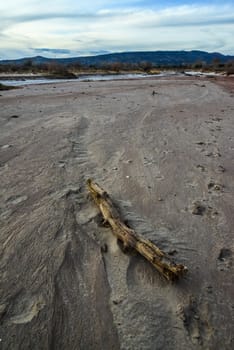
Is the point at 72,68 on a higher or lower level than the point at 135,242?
lower

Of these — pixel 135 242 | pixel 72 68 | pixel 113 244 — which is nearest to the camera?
pixel 135 242

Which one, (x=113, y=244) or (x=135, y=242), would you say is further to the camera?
(x=113, y=244)

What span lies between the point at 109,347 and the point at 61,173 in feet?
11.5

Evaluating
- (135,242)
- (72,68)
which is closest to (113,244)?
(135,242)

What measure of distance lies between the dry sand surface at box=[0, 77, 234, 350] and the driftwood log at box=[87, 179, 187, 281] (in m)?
0.08

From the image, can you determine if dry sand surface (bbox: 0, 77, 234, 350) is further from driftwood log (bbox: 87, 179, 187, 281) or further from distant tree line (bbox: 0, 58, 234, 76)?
distant tree line (bbox: 0, 58, 234, 76)

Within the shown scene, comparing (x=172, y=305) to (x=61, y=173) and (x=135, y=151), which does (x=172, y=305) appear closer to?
(x=61, y=173)

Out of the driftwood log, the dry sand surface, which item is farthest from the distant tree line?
the driftwood log

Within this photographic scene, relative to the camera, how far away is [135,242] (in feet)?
11.9

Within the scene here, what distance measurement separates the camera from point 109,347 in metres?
2.61

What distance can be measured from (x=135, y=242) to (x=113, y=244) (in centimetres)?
29

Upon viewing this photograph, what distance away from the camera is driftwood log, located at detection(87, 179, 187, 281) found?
10.7ft

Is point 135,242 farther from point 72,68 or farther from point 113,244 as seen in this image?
point 72,68

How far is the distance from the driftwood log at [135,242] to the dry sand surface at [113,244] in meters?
0.08
